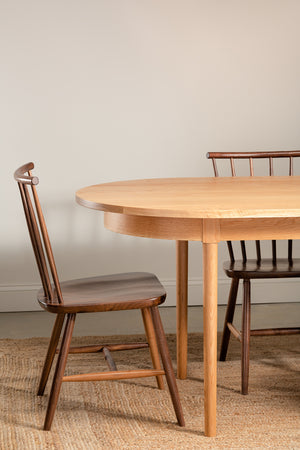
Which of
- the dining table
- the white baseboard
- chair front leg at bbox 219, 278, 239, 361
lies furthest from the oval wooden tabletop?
the white baseboard

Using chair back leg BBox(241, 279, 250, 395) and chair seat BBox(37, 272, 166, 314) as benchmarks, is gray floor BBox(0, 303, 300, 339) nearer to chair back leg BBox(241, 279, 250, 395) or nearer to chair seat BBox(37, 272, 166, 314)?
chair back leg BBox(241, 279, 250, 395)

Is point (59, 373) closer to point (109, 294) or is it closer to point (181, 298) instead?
point (109, 294)

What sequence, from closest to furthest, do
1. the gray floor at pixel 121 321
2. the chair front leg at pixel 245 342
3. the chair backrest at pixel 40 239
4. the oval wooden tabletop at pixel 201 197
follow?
the oval wooden tabletop at pixel 201 197 < the chair backrest at pixel 40 239 < the chair front leg at pixel 245 342 < the gray floor at pixel 121 321

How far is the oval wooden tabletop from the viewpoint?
171cm

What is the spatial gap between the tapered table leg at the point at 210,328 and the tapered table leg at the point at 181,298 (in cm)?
39

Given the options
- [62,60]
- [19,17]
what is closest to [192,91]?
[62,60]

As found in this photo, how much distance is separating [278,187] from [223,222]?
49cm

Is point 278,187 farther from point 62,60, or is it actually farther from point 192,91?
point 62,60

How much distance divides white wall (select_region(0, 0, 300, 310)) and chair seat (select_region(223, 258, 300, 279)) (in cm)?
105

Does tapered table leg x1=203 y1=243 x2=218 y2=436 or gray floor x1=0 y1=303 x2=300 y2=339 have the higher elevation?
tapered table leg x1=203 y1=243 x2=218 y2=436

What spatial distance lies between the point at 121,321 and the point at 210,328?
4.56 ft

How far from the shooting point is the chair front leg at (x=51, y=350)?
212 cm

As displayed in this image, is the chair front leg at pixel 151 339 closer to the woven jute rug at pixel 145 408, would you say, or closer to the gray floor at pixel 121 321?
the woven jute rug at pixel 145 408

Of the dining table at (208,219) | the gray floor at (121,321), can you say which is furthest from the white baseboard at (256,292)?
the dining table at (208,219)
